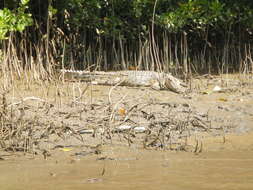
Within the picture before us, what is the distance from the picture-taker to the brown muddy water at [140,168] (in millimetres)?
3719

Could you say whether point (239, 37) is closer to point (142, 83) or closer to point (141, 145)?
point (142, 83)

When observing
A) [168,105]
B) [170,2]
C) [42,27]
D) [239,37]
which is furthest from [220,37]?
[168,105]

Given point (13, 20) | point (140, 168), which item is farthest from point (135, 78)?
point (140, 168)

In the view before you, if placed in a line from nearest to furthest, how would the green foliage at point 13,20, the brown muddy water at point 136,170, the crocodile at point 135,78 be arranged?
the brown muddy water at point 136,170, the crocodile at point 135,78, the green foliage at point 13,20

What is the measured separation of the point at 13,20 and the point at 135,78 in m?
2.02

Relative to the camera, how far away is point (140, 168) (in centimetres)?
420

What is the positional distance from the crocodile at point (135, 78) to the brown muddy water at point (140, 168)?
84.7 inches

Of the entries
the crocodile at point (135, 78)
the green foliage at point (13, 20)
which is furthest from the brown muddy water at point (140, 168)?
the green foliage at point (13, 20)

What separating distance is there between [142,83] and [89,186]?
15.4ft

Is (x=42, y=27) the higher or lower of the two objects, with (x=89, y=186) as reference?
higher

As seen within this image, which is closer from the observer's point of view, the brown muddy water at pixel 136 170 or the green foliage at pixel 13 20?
the brown muddy water at pixel 136 170

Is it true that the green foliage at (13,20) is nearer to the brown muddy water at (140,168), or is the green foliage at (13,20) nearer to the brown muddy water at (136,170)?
the brown muddy water at (140,168)

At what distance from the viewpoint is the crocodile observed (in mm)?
7833

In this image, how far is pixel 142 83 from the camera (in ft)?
27.1
